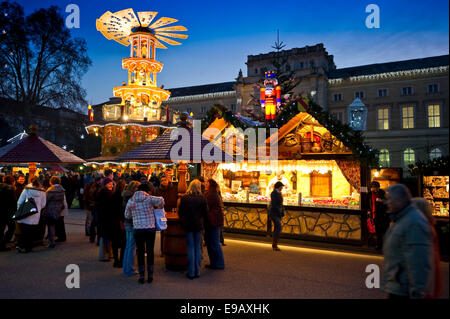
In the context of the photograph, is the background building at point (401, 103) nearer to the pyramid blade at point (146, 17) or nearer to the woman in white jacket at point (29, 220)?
the pyramid blade at point (146, 17)

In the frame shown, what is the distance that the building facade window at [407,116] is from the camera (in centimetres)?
4038

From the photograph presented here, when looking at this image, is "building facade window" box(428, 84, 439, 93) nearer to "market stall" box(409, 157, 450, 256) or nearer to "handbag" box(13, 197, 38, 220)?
"market stall" box(409, 157, 450, 256)

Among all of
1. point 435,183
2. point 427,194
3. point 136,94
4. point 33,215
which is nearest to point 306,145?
point 427,194

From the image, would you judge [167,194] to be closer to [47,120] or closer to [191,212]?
[191,212]

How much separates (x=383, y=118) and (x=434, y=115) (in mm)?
5560

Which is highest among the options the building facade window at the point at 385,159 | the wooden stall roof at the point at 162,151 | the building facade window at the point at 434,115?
the building facade window at the point at 434,115

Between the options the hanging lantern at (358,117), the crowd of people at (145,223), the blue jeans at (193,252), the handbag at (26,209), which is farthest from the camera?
the hanging lantern at (358,117)

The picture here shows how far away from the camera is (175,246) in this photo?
247 inches

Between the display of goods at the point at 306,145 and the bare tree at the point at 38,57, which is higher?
the bare tree at the point at 38,57

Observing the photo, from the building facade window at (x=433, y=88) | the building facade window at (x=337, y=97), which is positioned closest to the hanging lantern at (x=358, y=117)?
the building facade window at (x=433, y=88)

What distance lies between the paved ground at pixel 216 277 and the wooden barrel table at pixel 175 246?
0.19m
